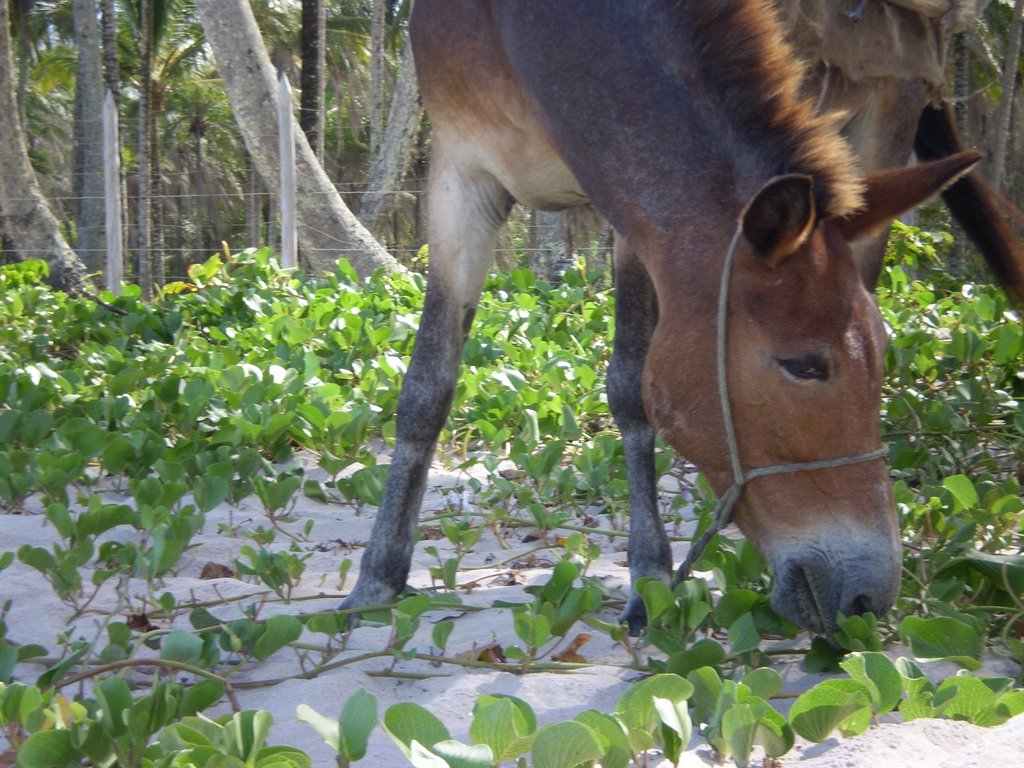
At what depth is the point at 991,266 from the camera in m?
4.03

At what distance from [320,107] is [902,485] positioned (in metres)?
13.9

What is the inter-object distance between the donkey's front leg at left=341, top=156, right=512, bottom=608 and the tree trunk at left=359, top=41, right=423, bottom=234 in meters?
9.74

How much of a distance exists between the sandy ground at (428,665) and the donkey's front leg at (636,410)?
14 centimetres

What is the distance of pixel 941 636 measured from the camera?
2.39 metres

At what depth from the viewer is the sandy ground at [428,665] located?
6.48ft

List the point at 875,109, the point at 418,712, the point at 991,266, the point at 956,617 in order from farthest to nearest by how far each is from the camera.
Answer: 1. the point at 991,266
2. the point at 875,109
3. the point at 956,617
4. the point at 418,712

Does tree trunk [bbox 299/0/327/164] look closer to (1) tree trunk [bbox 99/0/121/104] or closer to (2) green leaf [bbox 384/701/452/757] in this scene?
(1) tree trunk [bbox 99/0/121/104]

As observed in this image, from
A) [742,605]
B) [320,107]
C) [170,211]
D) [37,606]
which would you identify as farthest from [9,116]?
[170,211]

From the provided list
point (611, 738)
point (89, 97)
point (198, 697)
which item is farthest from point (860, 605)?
point (89, 97)

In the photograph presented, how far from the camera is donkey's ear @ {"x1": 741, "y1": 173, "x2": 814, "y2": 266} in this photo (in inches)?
86.9

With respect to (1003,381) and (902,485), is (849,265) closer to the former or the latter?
(902,485)

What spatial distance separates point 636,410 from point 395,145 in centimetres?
1056

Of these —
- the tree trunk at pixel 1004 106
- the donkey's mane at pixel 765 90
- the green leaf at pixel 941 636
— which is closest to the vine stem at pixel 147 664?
the green leaf at pixel 941 636

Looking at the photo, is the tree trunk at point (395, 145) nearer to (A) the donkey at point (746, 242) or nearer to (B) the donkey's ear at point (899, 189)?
(A) the donkey at point (746, 242)
